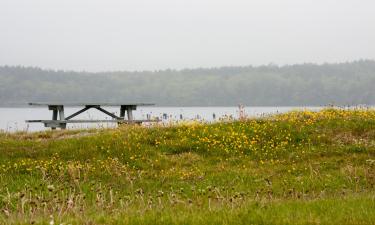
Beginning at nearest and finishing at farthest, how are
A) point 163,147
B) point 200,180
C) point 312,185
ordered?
point 312,185 → point 200,180 → point 163,147

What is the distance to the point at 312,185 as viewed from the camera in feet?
→ 56.1

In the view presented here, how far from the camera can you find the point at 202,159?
69.4ft

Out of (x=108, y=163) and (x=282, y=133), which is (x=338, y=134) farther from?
(x=108, y=163)

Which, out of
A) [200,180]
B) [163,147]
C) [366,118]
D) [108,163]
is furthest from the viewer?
[366,118]

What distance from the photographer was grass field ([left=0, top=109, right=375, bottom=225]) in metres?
16.6

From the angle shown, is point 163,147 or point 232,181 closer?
point 232,181

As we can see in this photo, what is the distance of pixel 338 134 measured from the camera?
2344 centimetres

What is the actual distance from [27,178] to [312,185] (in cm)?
927

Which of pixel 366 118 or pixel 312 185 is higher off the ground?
pixel 366 118

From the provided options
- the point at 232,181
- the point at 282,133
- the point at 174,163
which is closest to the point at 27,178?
the point at 174,163

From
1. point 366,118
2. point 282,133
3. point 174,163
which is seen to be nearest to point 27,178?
point 174,163

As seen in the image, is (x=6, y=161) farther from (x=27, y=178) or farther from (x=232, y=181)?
(x=232, y=181)

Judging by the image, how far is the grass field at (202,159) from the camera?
1661 centimetres

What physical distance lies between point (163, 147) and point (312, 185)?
23.7 ft
